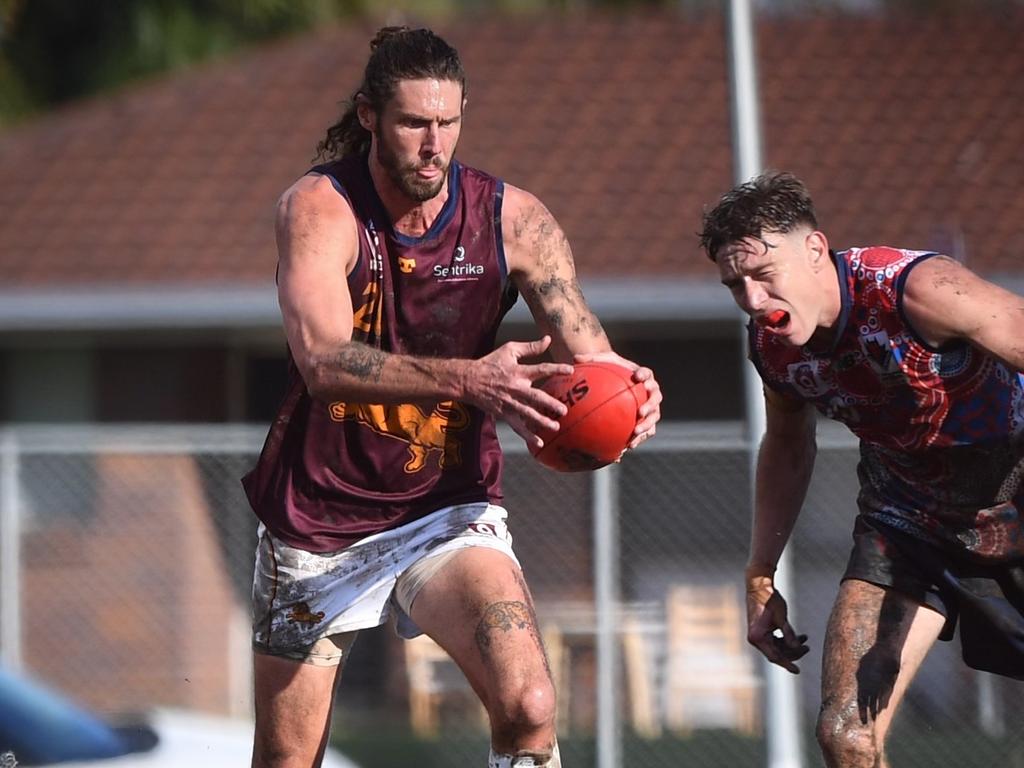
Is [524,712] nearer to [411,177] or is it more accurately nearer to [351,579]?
[351,579]

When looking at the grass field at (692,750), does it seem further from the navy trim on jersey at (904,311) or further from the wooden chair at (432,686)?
the navy trim on jersey at (904,311)

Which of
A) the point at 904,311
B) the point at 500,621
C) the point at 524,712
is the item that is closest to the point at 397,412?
the point at 500,621

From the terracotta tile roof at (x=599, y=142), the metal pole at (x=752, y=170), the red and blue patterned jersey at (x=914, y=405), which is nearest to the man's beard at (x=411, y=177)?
the red and blue patterned jersey at (x=914, y=405)

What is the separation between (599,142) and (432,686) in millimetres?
5572

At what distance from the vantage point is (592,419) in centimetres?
434

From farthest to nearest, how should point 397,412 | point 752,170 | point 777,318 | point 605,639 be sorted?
point 605,639
point 752,170
point 397,412
point 777,318

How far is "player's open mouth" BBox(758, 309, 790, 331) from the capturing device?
4.54 meters

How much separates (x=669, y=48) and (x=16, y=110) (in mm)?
8427

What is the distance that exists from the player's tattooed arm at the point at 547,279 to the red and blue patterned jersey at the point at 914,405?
548 mm

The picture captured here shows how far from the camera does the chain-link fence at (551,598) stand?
935 centimetres

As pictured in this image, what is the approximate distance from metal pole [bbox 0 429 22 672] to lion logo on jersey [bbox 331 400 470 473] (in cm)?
588

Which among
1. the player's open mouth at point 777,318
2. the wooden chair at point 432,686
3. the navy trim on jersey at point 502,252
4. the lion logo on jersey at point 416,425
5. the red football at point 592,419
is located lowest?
the wooden chair at point 432,686

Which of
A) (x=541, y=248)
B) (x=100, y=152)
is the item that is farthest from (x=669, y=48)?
(x=541, y=248)

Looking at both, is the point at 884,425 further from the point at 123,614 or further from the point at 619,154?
the point at 619,154
